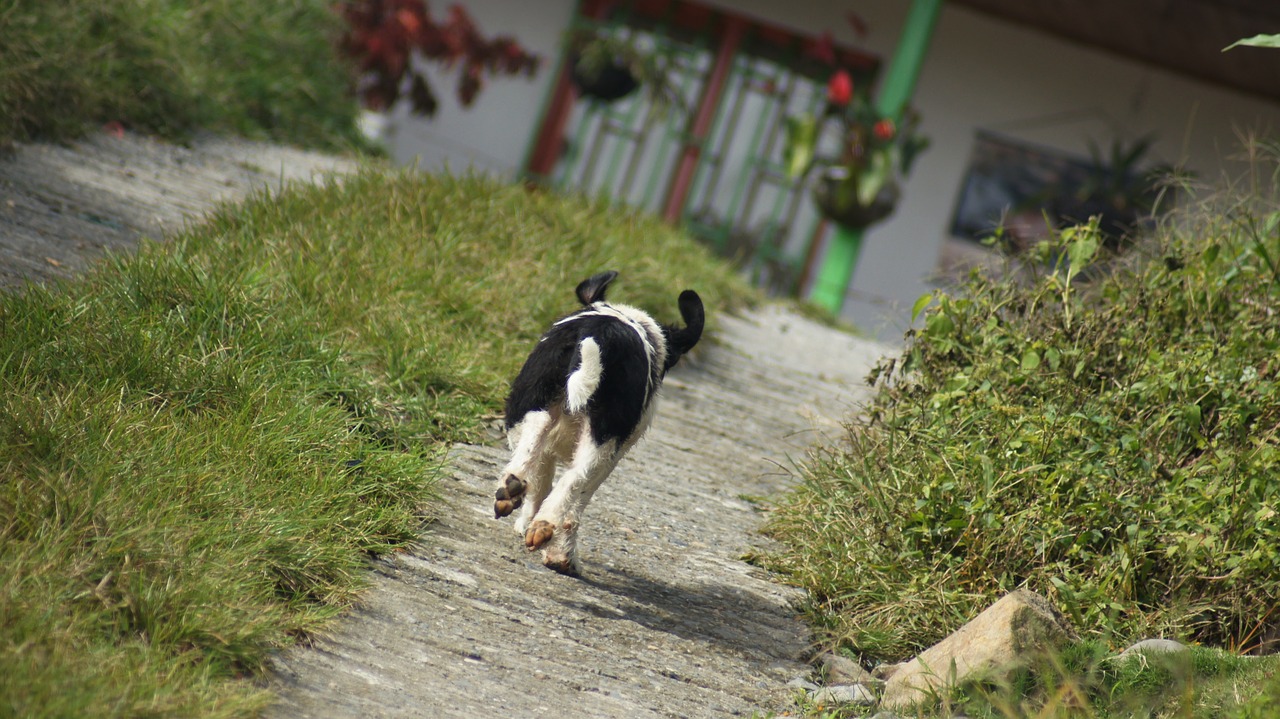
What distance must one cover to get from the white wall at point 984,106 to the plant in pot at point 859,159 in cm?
145

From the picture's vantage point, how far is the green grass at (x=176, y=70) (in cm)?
626

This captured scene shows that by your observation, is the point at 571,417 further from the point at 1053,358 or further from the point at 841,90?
the point at 841,90

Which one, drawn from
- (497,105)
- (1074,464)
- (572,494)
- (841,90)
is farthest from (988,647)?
(497,105)

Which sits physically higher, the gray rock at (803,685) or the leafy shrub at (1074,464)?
the leafy shrub at (1074,464)

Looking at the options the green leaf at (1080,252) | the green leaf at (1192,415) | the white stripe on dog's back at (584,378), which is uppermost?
the green leaf at (1080,252)

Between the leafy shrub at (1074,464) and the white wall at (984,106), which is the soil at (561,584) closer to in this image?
the leafy shrub at (1074,464)

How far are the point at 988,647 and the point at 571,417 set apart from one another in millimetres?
1261

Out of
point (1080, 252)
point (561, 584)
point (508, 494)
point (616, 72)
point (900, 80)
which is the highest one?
point (900, 80)

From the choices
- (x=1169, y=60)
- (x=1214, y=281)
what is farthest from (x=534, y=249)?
(x=1169, y=60)

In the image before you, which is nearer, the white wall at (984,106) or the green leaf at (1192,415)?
the green leaf at (1192,415)

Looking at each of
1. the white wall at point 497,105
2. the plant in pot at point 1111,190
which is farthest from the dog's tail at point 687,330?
the white wall at point 497,105

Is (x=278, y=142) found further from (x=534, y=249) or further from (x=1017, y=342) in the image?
(x=1017, y=342)

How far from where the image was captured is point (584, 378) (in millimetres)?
3229

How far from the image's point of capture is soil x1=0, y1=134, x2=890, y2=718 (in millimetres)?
2730
